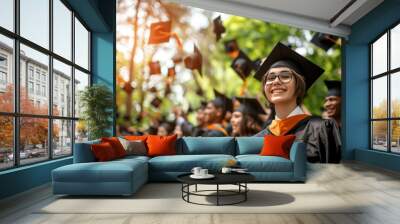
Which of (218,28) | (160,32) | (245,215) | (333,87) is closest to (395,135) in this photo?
(333,87)

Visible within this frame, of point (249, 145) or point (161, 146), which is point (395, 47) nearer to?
point (249, 145)

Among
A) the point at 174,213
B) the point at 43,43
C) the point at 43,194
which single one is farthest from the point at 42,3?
the point at 174,213

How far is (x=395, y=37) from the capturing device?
7.54 m

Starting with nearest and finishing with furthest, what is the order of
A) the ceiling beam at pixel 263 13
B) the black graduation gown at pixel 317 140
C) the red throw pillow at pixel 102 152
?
the red throw pillow at pixel 102 152
the ceiling beam at pixel 263 13
the black graduation gown at pixel 317 140

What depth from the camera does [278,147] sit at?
5887mm

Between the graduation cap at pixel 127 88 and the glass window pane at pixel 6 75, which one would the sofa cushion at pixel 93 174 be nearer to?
the glass window pane at pixel 6 75

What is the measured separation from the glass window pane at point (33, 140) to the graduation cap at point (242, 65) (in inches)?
183

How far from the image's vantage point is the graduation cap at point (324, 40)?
891cm

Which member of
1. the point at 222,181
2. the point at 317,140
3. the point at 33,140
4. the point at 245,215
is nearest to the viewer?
the point at 245,215

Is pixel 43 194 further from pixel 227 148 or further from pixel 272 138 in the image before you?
pixel 272 138

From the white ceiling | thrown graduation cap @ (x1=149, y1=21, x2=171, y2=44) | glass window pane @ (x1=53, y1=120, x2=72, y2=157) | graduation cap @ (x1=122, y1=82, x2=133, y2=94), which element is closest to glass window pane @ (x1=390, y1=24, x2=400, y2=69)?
the white ceiling

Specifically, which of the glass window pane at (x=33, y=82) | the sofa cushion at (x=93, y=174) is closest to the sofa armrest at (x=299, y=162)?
the sofa cushion at (x=93, y=174)

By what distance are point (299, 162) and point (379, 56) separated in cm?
427

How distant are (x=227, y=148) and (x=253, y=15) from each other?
Answer: 3.67m
